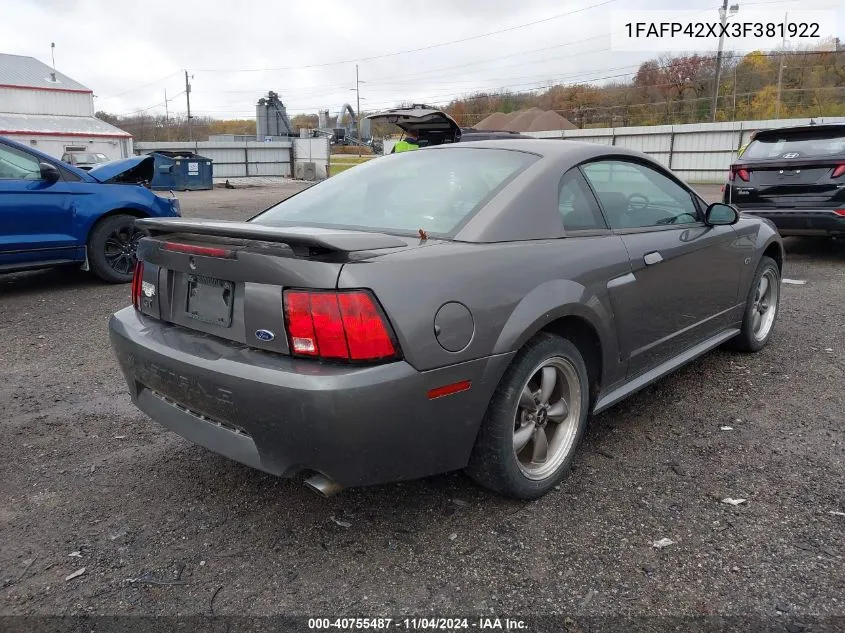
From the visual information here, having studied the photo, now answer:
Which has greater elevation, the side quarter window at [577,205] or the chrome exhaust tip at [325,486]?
the side quarter window at [577,205]

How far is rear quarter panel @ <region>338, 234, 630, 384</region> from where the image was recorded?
2051 mm

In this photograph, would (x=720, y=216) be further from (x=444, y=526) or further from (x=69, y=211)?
(x=69, y=211)

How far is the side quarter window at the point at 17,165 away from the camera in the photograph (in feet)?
19.8

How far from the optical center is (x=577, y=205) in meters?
2.88

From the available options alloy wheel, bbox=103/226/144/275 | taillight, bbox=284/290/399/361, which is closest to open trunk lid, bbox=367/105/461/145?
alloy wheel, bbox=103/226/144/275

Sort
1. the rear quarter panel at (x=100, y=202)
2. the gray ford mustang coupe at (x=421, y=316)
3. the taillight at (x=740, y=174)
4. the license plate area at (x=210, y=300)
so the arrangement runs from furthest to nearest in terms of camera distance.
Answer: the taillight at (x=740, y=174) → the rear quarter panel at (x=100, y=202) → the license plate area at (x=210, y=300) → the gray ford mustang coupe at (x=421, y=316)

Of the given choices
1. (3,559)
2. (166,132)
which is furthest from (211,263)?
(166,132)

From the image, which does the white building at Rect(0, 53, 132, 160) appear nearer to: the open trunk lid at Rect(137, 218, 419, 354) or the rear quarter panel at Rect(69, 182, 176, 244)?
the rear quarter panel at Rect(69, 182, 176, 244)

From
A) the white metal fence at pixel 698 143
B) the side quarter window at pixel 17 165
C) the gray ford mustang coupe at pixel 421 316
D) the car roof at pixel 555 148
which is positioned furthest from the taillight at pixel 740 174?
the white metal fence at pixel 698 143

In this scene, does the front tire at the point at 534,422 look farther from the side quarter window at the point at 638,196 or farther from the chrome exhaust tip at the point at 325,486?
the side quarter window at the point at 638,196

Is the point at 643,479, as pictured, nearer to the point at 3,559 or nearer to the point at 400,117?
the point at 3,559

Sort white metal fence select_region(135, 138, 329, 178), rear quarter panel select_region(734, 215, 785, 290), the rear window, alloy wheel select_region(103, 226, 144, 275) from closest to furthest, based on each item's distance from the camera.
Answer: rear quarter panel select_region(734, 215, 785, 290) → alloy wheel select_region(103, 226, 144, 275) → the rear window → white metal fence select_region(135, 138, 329, 178)

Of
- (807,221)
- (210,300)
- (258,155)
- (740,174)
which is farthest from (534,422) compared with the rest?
(258,155)

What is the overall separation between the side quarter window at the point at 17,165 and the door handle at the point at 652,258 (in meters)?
5.86
